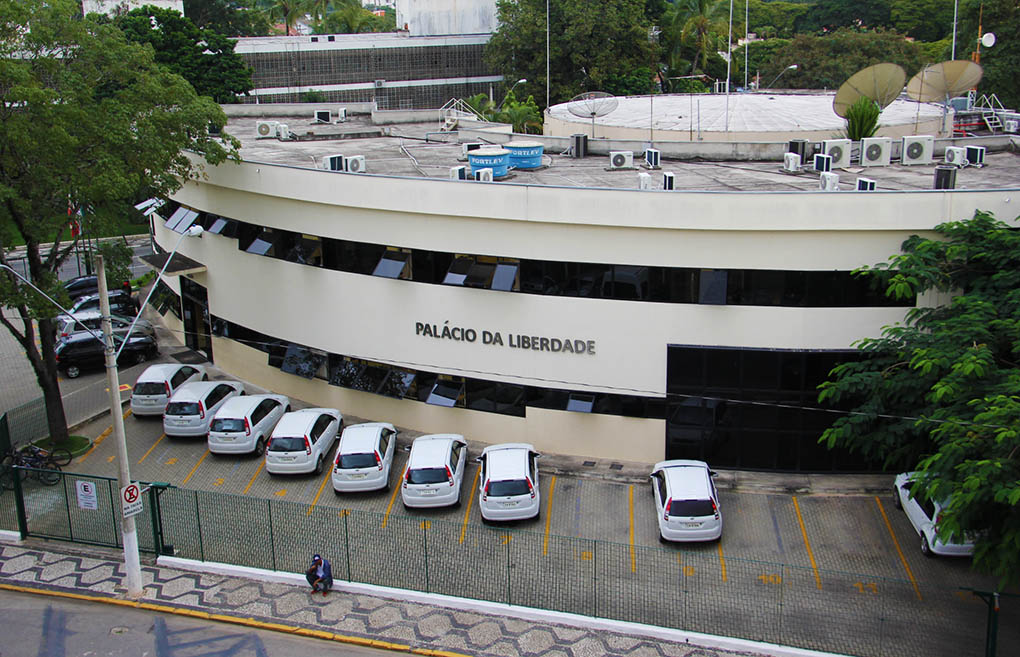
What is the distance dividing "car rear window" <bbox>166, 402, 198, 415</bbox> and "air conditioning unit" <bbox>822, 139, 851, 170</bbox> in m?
19.9

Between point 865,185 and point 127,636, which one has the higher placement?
point 865,185

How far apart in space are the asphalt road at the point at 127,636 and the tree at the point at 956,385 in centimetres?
1074

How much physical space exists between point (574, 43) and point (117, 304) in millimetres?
36871

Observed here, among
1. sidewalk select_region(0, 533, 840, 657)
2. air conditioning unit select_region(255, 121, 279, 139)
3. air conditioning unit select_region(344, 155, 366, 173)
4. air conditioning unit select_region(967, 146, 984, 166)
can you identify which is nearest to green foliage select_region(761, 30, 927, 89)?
air conditioning unit select_region(967, 146, 984, 166)

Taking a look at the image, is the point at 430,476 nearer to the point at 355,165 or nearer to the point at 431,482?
the point at 431,482

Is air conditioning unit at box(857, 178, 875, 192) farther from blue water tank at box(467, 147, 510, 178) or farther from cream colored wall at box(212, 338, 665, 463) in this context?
blue water tank at box(467, 147, 510, 178)

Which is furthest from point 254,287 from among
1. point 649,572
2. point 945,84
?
point 945,84

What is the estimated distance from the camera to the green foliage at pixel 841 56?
6588cm

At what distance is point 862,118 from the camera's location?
29.0m

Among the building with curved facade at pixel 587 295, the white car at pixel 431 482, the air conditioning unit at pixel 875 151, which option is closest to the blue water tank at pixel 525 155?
the building with curved facade at pixel 587 295

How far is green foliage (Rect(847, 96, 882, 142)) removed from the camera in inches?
1140

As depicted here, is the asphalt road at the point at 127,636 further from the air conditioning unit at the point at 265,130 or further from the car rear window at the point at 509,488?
the air conditioning unit at the point at 265,130

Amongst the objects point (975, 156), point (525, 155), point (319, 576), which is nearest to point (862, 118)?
point (975, 156)

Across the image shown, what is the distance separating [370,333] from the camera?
84.4ft
